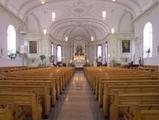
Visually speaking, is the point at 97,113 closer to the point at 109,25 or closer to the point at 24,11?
the point at 24,11

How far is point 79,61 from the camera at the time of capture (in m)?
46.1

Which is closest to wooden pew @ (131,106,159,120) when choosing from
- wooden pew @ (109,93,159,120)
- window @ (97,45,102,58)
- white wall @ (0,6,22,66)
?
wooden pew @ (109,93,159,120)

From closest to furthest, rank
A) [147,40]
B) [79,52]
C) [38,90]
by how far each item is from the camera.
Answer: [38,90] → [147,40] → [79,52]

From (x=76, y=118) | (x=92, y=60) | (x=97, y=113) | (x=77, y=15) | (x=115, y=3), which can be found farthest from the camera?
(x=92, y=60)

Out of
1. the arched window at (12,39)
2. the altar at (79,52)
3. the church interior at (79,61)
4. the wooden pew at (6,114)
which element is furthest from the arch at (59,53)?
the wooden pew at (6,114)

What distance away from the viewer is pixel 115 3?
25969 millimetres

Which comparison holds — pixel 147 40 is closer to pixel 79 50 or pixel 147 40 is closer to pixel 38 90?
pixel 38 90

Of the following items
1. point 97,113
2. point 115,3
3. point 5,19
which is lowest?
point 97,113

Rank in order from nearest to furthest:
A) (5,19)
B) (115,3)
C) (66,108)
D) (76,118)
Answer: (76,118) → (66,108) → (5,19) → (115,3)

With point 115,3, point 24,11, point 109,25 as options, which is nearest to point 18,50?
point 24,11

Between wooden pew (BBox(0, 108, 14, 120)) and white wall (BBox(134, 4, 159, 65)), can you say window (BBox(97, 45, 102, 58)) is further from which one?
wooden pew (BBox(0, 108, 14, 120))

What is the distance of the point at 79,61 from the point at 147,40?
23.2 meters

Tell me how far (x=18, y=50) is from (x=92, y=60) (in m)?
23.0

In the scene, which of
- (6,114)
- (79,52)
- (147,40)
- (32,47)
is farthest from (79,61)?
(6,114)
